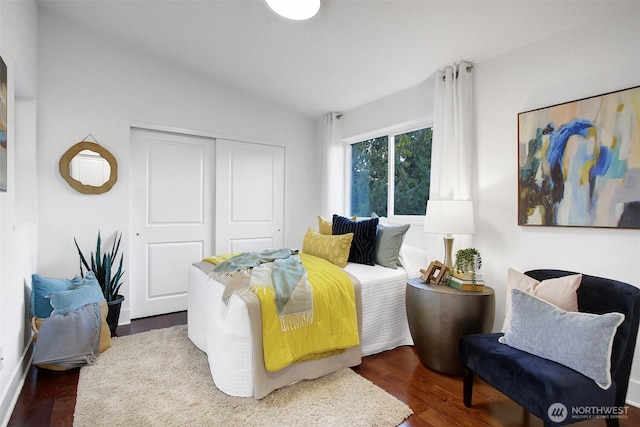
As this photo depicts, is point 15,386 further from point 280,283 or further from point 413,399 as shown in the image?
point 413,399

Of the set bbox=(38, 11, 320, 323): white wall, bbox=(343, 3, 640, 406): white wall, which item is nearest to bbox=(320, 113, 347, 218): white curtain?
bbox=(38, 11, 320, 323): white wall

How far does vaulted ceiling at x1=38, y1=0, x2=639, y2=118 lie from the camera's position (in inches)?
81.8

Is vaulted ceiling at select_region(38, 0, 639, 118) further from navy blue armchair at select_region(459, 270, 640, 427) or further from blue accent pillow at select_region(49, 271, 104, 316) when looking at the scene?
blue accent pillow at select_region(49, 271, 104, 316)

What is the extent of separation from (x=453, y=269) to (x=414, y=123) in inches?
64.5

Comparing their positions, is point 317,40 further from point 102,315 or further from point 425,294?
point 102,315

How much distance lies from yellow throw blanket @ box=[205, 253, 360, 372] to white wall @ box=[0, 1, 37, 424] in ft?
4.62

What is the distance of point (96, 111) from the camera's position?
9.96 feet

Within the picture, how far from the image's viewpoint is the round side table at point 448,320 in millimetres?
2082

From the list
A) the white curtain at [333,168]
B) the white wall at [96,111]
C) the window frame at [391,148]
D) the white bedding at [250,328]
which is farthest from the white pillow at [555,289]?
the white wall at [96,111]

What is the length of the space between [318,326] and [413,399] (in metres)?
0.70

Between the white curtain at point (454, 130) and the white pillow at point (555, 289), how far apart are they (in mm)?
949

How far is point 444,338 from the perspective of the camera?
211 centimetres

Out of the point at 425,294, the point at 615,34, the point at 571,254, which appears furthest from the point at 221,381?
the point at 615,34

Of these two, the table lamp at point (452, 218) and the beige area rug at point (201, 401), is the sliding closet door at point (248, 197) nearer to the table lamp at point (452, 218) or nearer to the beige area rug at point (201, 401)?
the beige area rug at point (201, 401)
